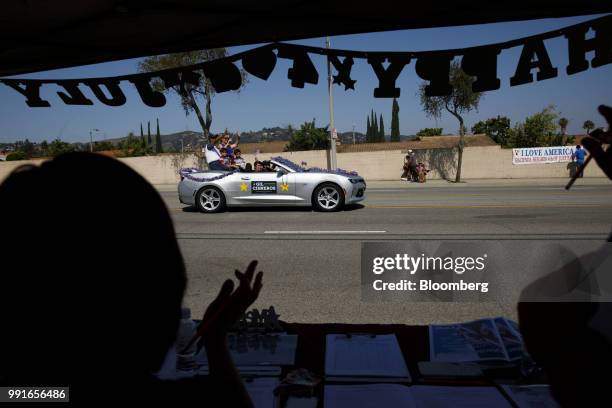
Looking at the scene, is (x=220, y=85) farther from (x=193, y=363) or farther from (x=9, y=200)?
(x=9, y=200)

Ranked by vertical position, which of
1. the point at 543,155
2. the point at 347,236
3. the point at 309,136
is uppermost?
the point at 309,136

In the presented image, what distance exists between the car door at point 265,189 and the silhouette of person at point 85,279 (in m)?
10.6

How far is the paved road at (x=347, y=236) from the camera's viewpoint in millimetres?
4488

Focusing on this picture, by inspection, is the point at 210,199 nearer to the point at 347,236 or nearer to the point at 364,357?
the point at 347,236

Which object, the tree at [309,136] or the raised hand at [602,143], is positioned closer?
the raised hand at [602,143]

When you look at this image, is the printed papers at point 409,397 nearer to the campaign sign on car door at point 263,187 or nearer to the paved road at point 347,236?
the paved road at point 347,236

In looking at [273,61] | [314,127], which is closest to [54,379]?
[273,61]

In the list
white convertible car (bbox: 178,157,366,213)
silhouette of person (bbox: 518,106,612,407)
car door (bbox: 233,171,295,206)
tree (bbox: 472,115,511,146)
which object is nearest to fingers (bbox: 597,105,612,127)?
silhouette of person (bbox: 518,106,612,407)

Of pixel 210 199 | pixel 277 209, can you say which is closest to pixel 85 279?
pixel 210 199

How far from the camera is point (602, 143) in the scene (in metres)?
1.42

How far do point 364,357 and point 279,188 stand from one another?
9.33m

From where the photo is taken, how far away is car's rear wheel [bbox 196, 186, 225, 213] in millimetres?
11922

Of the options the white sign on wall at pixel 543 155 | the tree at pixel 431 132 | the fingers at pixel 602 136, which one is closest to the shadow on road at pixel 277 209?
the fingers at pixel 602 136

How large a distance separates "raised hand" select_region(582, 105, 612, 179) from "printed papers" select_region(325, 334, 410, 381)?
4.22 feet
